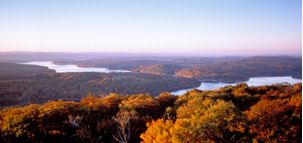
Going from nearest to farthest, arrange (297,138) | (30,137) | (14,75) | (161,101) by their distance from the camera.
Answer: (297,138), (30,137), (161,101), (14,75)

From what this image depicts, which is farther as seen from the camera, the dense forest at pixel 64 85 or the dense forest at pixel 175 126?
the dense forest at pixel 64 85

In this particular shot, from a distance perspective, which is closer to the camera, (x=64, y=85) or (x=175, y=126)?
(x=175, y=126)

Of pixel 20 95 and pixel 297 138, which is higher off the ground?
pixel 297 138

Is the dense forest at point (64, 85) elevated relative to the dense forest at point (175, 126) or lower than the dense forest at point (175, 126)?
lower

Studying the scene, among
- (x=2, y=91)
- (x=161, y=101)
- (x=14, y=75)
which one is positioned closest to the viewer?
(x=161, y=101)

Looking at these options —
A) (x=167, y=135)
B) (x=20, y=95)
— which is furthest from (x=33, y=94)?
(x=167, y=135)

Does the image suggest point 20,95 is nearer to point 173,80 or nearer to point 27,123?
point 27,123

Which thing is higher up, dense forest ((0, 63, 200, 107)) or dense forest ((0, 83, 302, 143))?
dense forest ((0, 83, 302, 143))

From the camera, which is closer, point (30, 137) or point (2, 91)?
point (30, 137)

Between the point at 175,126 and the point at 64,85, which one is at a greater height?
the point at 175,126

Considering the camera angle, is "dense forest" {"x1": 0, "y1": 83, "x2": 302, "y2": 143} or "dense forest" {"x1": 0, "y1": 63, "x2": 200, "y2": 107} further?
"dense forest" {"x1": 0, "y1": 63, "x2": 200, "y2": 107}
